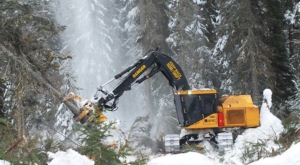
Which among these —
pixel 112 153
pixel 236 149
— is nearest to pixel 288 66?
pixel 236 149

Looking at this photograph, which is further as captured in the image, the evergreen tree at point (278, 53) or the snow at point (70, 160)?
the evergreen tree at point (278, 53)

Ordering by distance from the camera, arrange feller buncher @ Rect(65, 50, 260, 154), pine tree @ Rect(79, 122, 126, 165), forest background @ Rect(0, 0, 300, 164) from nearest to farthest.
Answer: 1. pine tree @ Rect(79, 122, 126, 165)
2. forest background @ Rect(0, 0, 300, 164)
3. feller buncher @ Rect(65, 50, 260, 154)

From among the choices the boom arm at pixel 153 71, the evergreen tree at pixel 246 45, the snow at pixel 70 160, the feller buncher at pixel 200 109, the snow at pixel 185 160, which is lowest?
the snow at pixel 70 160

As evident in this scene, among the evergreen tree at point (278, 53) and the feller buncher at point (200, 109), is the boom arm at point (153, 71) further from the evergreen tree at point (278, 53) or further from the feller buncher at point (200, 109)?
the evergreen tree at point (278, 53)

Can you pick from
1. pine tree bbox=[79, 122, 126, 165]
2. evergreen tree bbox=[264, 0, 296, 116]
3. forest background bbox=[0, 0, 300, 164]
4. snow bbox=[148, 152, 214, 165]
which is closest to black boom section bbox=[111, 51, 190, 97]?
forest background bbox=[0, 0, 300, 164]

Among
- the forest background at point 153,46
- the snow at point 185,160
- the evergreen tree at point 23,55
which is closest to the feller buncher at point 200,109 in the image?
the forest background at point 153,46

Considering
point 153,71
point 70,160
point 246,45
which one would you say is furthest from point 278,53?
point 70,160

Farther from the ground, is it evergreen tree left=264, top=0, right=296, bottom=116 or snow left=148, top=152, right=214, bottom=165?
evergreen tree left=264, top=0, right=296, bottom=116

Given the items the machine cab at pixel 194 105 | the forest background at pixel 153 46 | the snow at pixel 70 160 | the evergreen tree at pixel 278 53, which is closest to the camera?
the snow at pixel 70 160

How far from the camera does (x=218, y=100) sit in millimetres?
14359

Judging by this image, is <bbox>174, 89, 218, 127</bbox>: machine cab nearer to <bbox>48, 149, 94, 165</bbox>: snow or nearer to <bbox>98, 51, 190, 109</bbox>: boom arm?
<bbox>98, 51, 190, 109</bbox>: boom arm

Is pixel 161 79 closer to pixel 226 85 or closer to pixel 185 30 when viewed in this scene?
pixel 185 30

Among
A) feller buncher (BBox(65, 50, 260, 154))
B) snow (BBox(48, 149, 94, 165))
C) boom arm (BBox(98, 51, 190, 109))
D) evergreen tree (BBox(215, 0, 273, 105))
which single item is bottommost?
snow (BBox(48, 149, 94, 165))

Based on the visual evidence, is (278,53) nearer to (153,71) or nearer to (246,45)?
(246,45)
